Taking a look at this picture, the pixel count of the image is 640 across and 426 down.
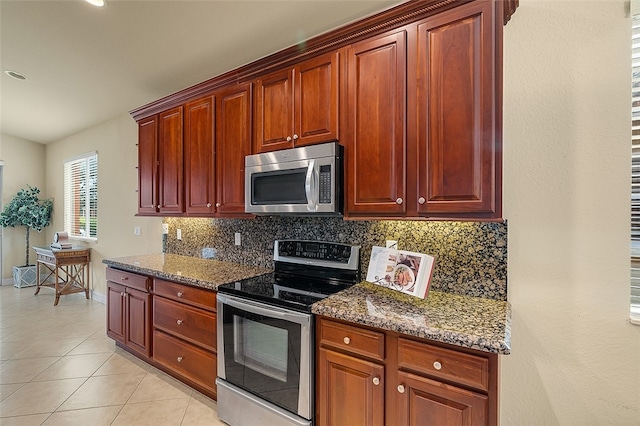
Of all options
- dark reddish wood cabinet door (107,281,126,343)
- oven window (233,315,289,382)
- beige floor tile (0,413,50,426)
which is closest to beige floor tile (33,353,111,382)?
dark reddish wood cabinet door (107,281,126,343)

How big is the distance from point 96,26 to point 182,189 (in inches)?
58.2

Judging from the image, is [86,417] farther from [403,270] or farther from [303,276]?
[403,270]

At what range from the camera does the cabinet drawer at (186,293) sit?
6.95ft

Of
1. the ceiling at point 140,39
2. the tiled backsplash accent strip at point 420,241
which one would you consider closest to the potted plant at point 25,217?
the ceiling at point 140,39

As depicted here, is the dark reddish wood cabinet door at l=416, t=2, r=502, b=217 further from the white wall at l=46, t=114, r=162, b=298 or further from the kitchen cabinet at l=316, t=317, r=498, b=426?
the white wall at l=46, t=114, r=162, b=298

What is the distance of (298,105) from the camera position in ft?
6.58

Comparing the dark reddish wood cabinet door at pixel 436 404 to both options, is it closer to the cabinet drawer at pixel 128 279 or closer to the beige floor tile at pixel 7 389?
the cabinet drawer at pixel 128 279

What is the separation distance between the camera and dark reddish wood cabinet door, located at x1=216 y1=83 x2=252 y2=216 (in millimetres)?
2314

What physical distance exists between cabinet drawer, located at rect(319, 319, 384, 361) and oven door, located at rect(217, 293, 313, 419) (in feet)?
0.33

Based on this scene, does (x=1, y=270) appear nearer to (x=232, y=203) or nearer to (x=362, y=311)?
(x=232, y=203)

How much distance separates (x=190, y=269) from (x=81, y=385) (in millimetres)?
1333

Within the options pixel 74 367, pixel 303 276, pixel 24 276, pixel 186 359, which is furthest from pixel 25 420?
pixel 24 276

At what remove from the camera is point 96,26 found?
2.45 meters

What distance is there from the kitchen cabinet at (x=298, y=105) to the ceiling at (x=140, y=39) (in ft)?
1.26
